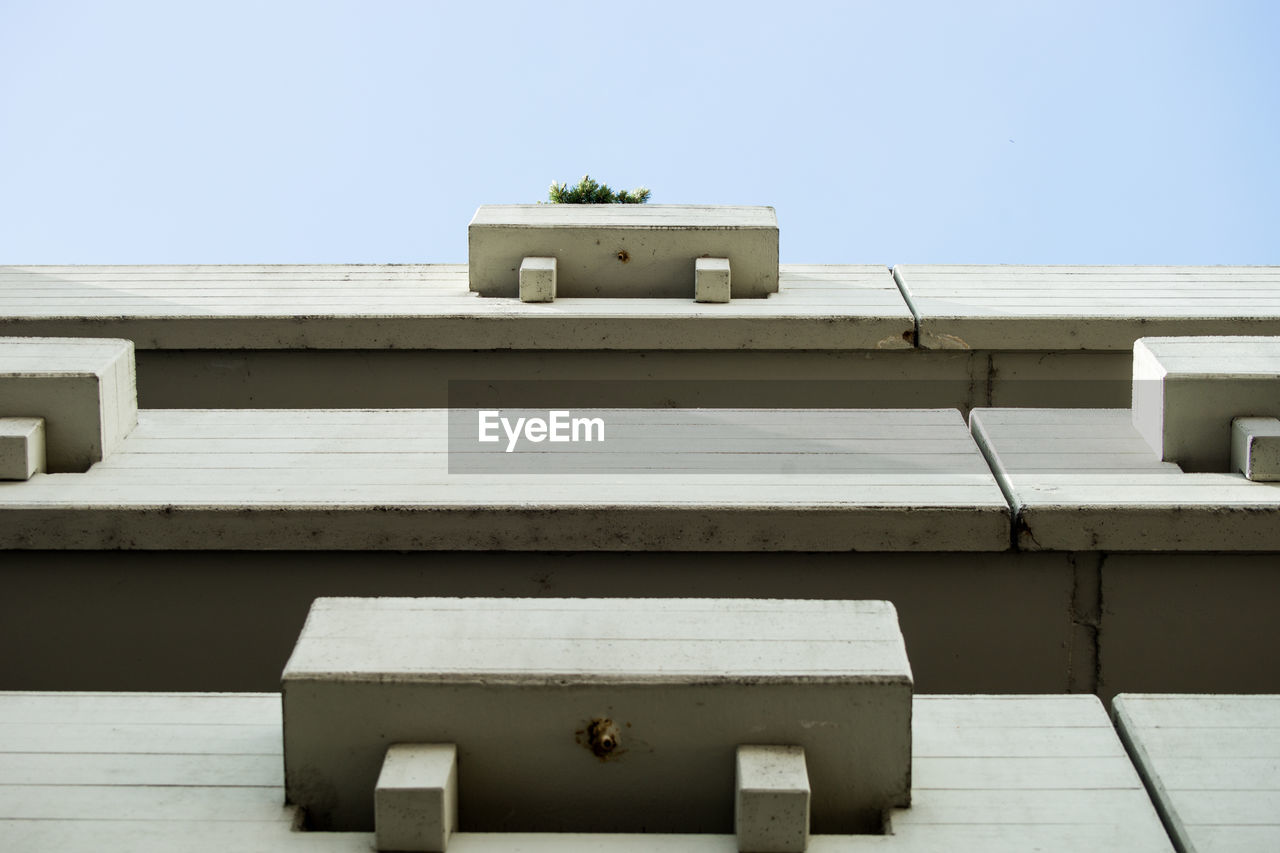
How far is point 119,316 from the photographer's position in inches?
284

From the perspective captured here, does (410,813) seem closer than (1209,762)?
Yes

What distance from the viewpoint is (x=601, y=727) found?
330 centimetres

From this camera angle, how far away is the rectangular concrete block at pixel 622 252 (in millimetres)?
7500

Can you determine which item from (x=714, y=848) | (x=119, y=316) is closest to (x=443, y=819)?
(x=714, y=848)

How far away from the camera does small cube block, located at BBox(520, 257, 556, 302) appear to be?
24.0 feet

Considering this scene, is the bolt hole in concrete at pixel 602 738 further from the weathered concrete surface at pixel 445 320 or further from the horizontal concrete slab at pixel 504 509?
the weathered concrete surface at pixel 445 320

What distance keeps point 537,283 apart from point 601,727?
4227 millimetres

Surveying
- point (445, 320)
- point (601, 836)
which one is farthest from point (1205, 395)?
point (445, 320)

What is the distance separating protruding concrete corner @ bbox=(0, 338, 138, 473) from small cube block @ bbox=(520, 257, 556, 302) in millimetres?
2422

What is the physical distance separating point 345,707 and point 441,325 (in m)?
3.89

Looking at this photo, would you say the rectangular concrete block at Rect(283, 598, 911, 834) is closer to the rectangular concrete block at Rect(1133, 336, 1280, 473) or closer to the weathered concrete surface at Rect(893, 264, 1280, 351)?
the rectangular concrete block at Rect(1133, 336, 1280, 473)

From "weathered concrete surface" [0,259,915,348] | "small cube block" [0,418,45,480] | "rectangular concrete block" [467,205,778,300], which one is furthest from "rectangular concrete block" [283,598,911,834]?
"rectangular concrete block" [467,205,778,300]

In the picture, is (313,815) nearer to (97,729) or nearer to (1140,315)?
(97,729)

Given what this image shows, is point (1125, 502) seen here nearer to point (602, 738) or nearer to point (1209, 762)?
point (1209, 762)
